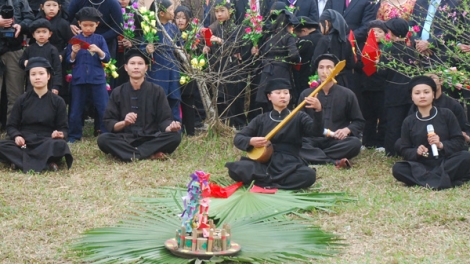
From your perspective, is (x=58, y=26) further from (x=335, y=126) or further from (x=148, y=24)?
(x=335, y=126)

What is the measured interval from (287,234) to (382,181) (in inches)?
92.0

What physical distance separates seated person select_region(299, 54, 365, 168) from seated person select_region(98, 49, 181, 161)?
145 cm

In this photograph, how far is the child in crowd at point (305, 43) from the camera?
10008 millimetres

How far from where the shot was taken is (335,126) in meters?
9.12

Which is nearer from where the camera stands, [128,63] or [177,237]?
[177,237]

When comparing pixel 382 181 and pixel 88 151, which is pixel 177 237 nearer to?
pixel 382 181

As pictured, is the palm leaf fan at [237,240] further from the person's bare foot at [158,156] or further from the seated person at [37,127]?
the person's bare foot at [158,156]

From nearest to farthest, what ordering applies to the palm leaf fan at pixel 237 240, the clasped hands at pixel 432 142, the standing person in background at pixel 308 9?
the palm leaf fan at pixel 237 240
the clasped hands at pixel 432 142
the standing person in background at pixel 308 9

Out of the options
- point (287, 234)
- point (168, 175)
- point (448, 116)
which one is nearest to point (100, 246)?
point (287, 234)

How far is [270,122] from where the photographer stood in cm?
789

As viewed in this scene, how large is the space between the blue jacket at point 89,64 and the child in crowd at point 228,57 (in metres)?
1.22

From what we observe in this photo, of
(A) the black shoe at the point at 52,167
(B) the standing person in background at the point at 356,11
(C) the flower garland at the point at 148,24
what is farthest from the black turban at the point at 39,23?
(B) the standing person in background at the point at 356,11

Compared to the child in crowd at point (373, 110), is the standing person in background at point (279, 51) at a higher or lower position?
higher

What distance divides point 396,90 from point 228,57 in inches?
77.9
